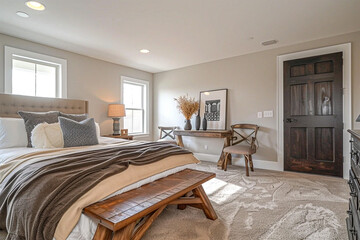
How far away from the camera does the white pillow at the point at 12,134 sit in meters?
2.43

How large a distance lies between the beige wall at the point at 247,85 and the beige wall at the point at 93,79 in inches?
59.9

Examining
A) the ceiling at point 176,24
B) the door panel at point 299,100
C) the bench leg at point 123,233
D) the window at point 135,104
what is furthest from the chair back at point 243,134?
the bench leg at point 123,233

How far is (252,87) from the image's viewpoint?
4.12m

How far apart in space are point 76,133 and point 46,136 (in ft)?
1.09

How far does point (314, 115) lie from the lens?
3.44 m

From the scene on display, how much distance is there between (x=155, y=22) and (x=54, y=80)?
2.34m

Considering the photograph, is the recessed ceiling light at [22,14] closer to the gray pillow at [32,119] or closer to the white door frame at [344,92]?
the gray pillow at [32,119]

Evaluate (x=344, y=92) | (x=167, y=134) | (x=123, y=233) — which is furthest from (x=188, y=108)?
(x=123, y=233)

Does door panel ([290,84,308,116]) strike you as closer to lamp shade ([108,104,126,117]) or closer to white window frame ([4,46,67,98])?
lamp shade ([108,104,126,117])

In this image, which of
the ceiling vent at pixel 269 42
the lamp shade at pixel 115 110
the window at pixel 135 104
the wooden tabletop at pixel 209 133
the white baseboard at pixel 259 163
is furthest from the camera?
the window at pixel 135 104

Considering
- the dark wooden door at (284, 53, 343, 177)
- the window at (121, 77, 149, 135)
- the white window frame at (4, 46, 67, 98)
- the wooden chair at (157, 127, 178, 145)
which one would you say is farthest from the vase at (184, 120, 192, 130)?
the white window frame at (4, 46, 67, 98)

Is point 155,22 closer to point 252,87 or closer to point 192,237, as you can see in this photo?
point 252,87

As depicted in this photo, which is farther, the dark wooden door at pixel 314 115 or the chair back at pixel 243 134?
the chair back at pixel 243 134

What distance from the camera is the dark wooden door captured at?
128 inches
